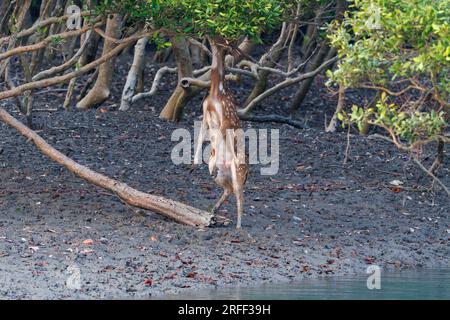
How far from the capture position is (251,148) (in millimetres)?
15297

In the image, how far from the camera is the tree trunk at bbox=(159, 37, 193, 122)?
16188 millimetres

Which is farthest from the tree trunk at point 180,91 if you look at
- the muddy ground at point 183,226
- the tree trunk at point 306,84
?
the tree trunk at point 306,84

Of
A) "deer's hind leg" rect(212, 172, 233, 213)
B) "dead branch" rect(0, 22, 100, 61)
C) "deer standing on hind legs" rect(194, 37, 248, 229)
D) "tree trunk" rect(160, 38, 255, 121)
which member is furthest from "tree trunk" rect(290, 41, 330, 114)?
"dead branch" rect(0, 22, 100, 61)

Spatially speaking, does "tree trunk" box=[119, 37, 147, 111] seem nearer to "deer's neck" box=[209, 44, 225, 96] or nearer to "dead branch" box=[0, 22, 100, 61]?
"deer's neck" box=[209, 44, 225, 96]

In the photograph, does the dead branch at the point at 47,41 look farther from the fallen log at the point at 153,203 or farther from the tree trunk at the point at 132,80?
the tree trunk at the point at 132,80

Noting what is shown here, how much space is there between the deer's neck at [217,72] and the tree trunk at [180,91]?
12.6 ft

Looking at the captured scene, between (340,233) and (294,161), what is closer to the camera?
(340,233)

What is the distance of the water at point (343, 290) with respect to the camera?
31.8 ft

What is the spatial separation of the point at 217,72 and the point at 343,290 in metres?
3.30

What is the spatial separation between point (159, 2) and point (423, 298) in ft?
12.8

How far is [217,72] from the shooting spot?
39.7 feet

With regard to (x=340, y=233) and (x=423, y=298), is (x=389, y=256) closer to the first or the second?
(x=340, y=233)

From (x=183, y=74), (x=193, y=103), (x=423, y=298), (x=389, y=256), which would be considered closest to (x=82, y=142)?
(x=183, y=74)

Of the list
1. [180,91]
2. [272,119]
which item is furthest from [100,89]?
[272,119]
